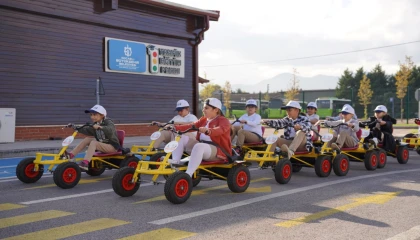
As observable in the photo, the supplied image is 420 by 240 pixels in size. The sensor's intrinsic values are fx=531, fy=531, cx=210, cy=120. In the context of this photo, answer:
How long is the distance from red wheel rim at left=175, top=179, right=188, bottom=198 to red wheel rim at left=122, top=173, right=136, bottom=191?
36.5 inches

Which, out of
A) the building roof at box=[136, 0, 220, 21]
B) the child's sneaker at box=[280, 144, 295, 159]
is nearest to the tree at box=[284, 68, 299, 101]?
the building roof at box=[136, 0, 220, 21]

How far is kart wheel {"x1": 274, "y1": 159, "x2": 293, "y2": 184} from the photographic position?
918 cm

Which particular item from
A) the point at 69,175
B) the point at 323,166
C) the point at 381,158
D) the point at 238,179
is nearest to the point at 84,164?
the point at 69,175

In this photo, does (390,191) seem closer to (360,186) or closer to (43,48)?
(360,186)

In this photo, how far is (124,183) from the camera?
305 inches

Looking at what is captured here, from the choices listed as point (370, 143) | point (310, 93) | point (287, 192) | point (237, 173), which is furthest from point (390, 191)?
point (310, 93)

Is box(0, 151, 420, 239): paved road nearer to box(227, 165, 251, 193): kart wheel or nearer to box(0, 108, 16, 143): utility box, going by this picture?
box(227, 165, 251, 193): kart wheel

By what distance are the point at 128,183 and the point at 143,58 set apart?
15.9 metres

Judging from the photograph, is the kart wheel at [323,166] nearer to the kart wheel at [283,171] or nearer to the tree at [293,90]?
the kart wheel at [283,171]

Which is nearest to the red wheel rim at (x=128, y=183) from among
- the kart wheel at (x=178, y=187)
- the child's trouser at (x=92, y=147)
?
the kart wheel at (x=178, y=187)

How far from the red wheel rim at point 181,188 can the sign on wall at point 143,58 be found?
15.3 metres

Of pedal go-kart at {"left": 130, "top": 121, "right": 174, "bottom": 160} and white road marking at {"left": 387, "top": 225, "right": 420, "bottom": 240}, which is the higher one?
pedal go-kart at {"left": 130, "top": 121, "right": 174, "bottom": 160}

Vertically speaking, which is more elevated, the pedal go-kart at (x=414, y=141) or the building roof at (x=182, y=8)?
the building roof at (x=182, y=8)

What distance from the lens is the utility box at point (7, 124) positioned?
58.7 feet
